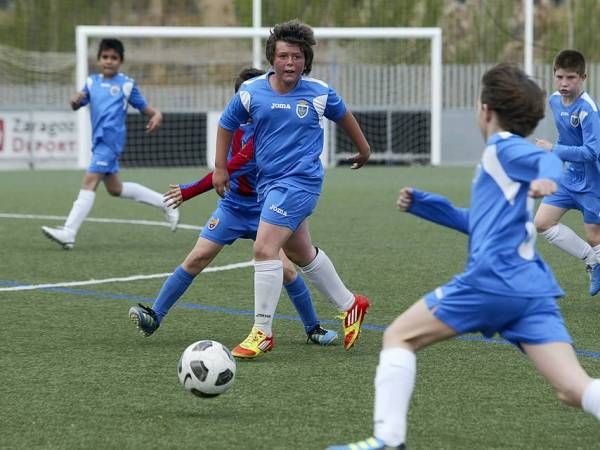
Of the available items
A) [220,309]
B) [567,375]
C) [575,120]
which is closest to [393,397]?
[567,375]

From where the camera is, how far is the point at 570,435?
5.29 metres

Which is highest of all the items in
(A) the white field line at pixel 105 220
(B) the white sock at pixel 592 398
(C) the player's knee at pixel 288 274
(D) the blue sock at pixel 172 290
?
(B) the white sock at pixel 592 398

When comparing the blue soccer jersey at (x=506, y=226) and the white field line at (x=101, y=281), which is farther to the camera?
Answer: the white field line at (x=101, y=281)

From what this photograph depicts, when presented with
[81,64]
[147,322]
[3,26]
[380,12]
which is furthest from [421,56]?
[147,322]

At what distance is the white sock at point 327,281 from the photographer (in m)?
7.35

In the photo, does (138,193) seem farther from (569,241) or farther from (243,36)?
(243,36)

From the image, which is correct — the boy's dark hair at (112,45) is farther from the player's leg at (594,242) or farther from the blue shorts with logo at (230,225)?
the blue shorts with logo at (230,225)

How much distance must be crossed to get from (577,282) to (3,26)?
21635 millimetres

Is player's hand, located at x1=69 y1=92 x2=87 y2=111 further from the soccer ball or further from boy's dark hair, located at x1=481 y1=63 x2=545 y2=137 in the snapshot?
boy's dark hair, located at x1=481 y1=63 x2=545 y2=137

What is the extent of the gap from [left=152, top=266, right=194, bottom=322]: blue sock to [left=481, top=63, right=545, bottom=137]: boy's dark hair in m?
3.08

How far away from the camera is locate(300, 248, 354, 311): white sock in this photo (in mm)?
7348

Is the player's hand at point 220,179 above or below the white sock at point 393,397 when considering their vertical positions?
above

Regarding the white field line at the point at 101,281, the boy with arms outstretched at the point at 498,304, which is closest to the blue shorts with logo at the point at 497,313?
the boy with arms outstretched at the point at 498,304

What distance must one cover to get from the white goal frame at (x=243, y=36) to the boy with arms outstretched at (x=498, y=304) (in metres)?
20.4
